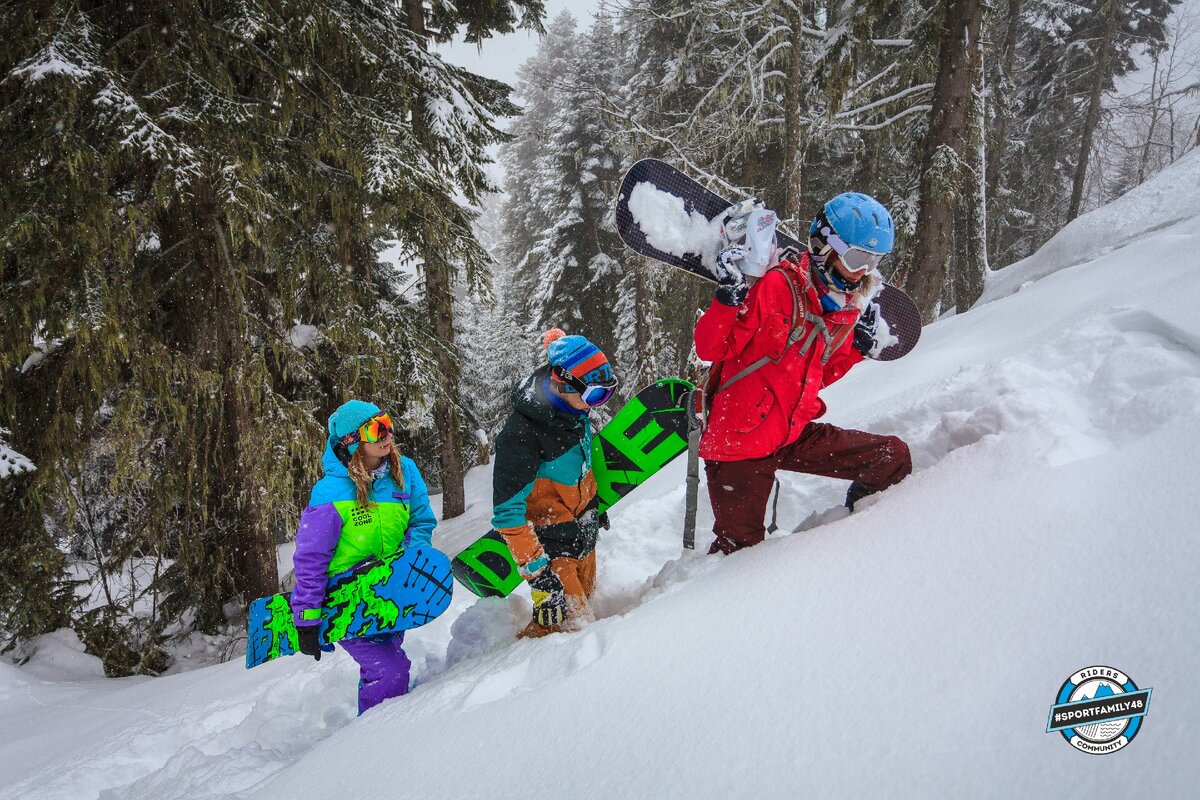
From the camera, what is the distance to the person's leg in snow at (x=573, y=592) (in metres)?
2.87

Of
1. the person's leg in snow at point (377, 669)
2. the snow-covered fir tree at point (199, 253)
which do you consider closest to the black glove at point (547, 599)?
the person's leg in snow at point (377, 669)

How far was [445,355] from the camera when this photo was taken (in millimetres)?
9320

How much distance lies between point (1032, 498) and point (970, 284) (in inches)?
445

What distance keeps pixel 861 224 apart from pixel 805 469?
116cm

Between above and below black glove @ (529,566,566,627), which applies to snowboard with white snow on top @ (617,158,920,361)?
above

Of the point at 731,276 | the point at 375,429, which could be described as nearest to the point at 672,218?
the point at 731,276

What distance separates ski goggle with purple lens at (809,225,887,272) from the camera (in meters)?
2.47

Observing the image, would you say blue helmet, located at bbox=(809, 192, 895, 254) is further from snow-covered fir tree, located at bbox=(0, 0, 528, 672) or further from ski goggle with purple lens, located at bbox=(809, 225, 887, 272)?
snow-covered fir tree, located at bbox=(0, 0, 528, 672)

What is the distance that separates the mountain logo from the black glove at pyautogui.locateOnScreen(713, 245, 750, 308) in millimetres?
1551

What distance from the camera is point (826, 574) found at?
1.98 meters

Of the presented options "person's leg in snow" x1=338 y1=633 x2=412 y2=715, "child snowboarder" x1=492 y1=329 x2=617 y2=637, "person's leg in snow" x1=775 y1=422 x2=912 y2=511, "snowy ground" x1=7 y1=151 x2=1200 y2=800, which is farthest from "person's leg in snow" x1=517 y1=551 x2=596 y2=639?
"person's leg in snow" x1=775 y1=422 x2=912 y2=511

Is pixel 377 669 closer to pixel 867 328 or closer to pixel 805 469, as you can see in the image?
pixel 805 469

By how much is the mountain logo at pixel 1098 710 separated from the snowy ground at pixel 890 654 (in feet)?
0.08

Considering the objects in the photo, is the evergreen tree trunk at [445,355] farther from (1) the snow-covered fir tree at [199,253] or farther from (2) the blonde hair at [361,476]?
(2) the blonde hair at [361,476]
